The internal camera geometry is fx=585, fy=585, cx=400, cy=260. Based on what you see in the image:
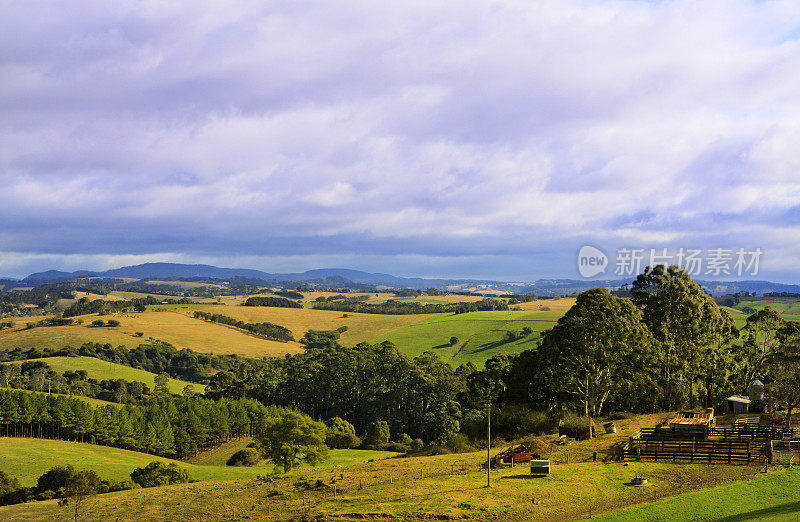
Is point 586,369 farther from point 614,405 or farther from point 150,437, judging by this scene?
point 150,437

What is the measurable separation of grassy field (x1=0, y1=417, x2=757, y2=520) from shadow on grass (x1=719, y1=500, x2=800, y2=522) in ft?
19.5

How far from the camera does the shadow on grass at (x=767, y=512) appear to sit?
2848 cm

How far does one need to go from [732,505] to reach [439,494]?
17210 mm

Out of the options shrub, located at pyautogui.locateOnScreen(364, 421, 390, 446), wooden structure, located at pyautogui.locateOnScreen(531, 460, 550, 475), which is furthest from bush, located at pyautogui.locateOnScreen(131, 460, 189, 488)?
wooden structure, located at pyautogui.locateOnScreen(531, 460, 550, 475)

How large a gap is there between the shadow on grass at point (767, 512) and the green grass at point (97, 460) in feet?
188

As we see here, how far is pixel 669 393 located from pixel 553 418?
15.0 m

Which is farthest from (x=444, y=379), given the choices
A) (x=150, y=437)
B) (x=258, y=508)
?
(x=258, y=508)

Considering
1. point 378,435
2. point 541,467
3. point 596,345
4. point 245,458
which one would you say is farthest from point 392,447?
point 541,467

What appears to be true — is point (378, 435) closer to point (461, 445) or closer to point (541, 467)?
point (461, 445)

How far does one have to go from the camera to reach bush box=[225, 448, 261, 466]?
9731cm

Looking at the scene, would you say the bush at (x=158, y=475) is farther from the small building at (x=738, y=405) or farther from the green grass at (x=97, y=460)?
the small building at (x=738, y=405)

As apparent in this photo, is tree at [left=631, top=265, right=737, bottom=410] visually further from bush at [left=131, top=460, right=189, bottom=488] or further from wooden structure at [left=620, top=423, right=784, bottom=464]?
bush at [left=131, top=460, right=189, bottom=488]

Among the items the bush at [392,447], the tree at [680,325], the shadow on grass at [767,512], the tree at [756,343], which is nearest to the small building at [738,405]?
the tree at [680,325]

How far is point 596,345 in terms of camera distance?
190 ft
